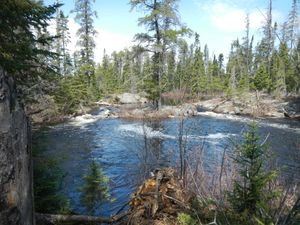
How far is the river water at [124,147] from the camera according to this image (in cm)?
831

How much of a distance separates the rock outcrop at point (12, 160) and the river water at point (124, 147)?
453 centimetres

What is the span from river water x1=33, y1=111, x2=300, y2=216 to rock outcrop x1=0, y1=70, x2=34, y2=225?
14.9 ft

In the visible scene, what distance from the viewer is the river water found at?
8312mm

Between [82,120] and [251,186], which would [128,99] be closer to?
[82,120]

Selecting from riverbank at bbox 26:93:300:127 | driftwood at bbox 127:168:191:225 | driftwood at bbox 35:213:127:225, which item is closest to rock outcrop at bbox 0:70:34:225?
driftwood at bbox 127:168:191:225

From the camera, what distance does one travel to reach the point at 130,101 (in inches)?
1644

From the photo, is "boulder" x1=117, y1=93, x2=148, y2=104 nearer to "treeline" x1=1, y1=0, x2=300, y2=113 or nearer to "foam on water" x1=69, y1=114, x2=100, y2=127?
"treeline" x1=1, y1=0, x2=300, y2=113

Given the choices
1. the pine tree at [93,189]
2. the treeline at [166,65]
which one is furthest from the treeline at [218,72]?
the pine tree at [93,189]

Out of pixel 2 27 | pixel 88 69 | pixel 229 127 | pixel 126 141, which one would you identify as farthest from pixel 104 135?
Result: pixel 88 69

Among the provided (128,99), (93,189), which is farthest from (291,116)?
(93,189)

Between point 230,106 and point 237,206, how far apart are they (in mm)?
30112

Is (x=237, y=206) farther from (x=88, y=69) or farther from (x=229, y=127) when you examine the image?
(x=88, y=69)

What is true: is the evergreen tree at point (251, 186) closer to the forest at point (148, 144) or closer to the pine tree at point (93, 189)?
the forest at point (148, 144)

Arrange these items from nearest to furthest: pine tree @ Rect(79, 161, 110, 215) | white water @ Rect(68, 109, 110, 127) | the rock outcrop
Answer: the rock outcrop → pine tree @ Rect(79, 161, 110, 215) → white water @ Rect(68, 109, 110, 127)
